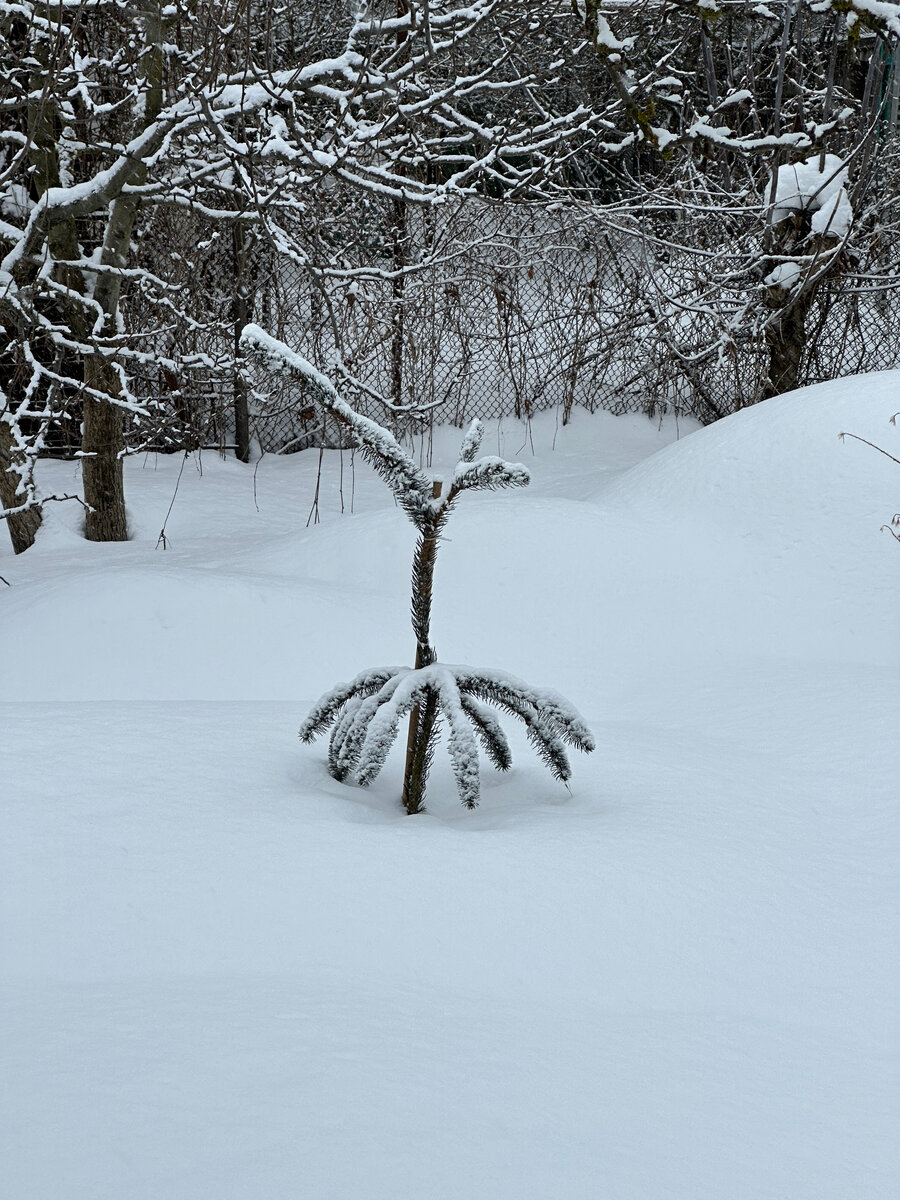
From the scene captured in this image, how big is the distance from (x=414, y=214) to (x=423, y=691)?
6.73 metres

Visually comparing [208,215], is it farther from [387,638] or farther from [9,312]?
[387,638]

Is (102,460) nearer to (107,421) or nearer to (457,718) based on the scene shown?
(107,421)

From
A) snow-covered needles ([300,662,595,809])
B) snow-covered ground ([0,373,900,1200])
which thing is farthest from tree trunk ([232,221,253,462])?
snow-covered needles ([300,662,595,809])

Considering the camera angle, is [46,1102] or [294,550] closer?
[46,1102]

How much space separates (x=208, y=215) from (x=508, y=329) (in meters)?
3.68

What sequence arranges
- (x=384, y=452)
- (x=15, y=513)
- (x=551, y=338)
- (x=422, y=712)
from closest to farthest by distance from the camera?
(x=384, y=452)
(x=422, y=712)
(x=15, y=513)
(x=551, y=338)

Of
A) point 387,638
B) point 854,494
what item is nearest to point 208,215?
point 387,638

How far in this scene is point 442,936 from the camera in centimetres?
163

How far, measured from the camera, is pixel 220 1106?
114cm

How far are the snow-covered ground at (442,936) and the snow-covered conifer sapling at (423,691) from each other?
0.11 m

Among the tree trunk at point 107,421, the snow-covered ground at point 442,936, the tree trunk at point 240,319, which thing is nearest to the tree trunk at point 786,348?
the tree trunk at point 240,319

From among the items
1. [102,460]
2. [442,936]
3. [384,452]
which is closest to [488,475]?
[384,452]

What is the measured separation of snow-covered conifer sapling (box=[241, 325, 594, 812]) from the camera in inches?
84.7

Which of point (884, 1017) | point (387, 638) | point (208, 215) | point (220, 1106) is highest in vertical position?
point (208, 215)
